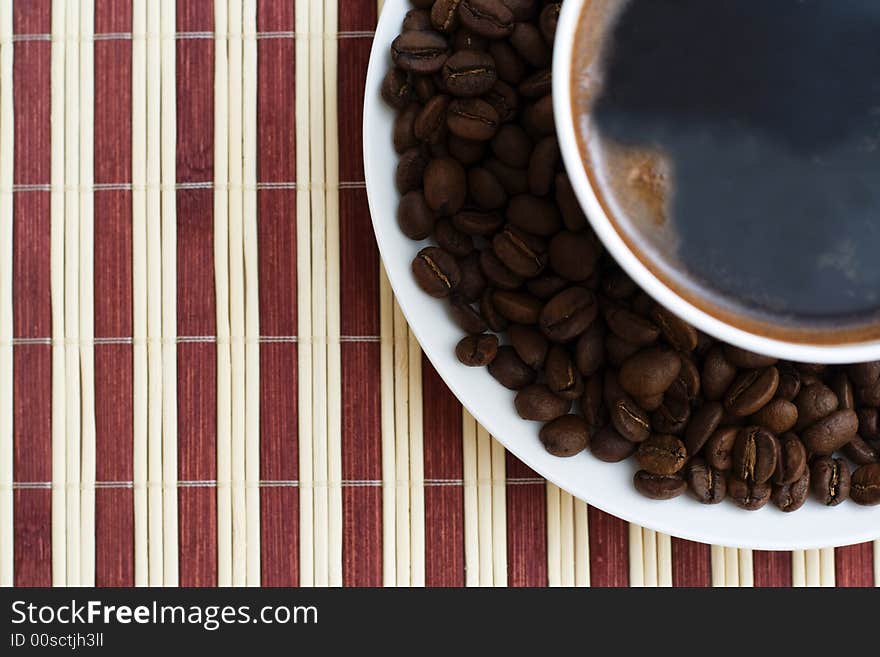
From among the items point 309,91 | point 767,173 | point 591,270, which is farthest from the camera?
point 309,91

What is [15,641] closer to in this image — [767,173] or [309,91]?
[309,91]

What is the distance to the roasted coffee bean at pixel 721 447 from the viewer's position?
91cm

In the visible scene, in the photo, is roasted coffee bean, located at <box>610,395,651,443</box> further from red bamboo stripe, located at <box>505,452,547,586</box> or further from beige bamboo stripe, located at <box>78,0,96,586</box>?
beige bamboo stripe, located at <box>78,0,96,586</box>

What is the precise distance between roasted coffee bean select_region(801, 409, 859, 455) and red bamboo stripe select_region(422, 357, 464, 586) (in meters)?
0.37

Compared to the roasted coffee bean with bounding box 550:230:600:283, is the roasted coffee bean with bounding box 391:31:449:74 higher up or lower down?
higher up

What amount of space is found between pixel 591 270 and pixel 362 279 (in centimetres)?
29

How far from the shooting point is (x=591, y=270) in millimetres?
875

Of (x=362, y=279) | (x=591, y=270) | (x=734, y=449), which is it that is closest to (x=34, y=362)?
(x=362, y=279)

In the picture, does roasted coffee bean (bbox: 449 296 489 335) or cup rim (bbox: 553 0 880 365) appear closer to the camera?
cup rim (bbox: 553 0 880 365)

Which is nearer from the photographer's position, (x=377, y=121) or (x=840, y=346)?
(x=840, y=346)

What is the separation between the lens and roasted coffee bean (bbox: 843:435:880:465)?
0.93 m

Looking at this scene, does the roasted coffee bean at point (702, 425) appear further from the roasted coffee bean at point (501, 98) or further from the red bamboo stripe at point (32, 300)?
the red bamboo stripe at point (32, 300)

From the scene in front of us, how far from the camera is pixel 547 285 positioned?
2.93 ft

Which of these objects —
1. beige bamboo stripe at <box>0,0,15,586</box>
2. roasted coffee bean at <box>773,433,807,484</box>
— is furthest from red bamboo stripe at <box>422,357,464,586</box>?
beige bamboo stripe at <box>0,0,15,586</box>
